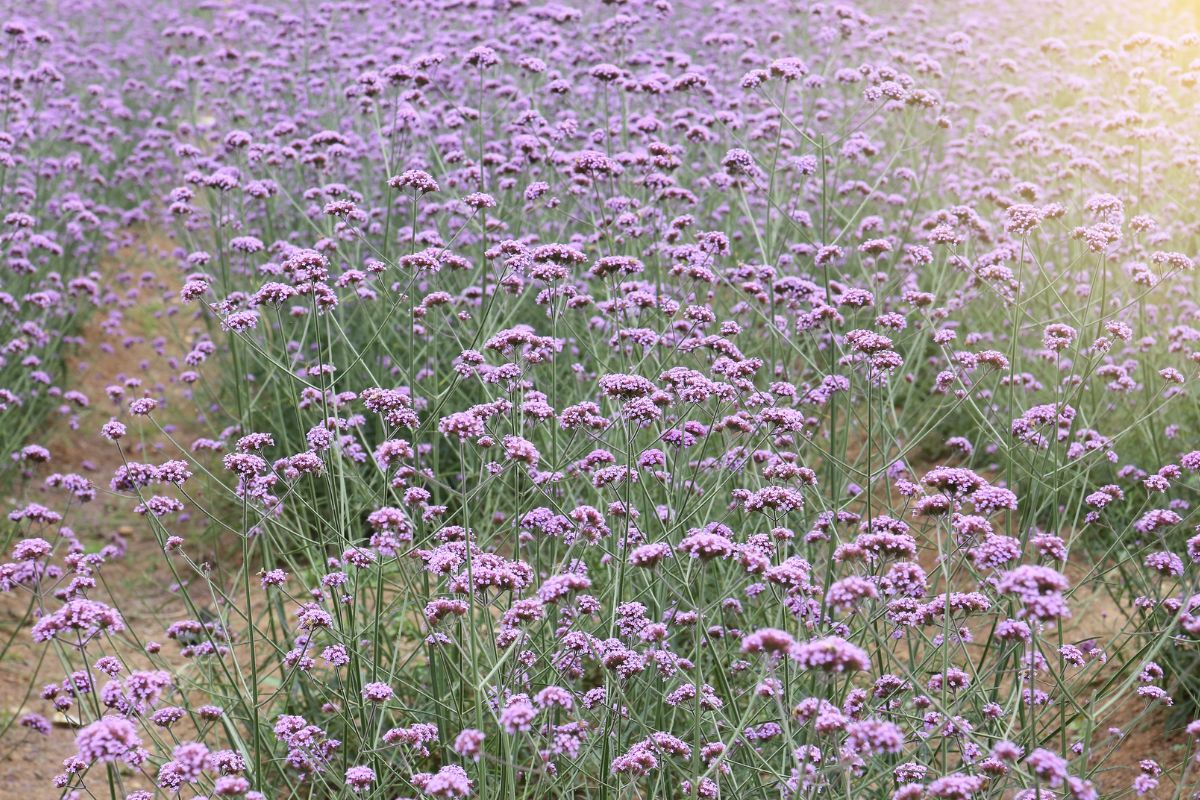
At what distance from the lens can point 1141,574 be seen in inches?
152

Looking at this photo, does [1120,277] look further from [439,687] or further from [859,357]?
[439,687]

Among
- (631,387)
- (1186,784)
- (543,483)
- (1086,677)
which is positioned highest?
(631,387)

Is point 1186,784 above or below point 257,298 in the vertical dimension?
below

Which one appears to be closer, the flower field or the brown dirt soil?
A: the flower field

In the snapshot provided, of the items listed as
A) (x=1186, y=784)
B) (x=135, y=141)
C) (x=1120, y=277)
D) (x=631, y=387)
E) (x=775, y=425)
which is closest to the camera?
(x=631, y=387)

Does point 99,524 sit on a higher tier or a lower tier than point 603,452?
lower

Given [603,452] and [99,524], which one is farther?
[99,524]

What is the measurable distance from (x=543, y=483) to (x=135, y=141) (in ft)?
30.4

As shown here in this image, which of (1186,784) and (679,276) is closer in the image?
(1186,784)

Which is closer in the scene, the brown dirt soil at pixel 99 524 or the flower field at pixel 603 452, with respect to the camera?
the flower field at pixel 603 452

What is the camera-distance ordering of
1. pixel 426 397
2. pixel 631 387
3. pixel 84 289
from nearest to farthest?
pixel 631 387
pixel 426 397
pixel 84 289

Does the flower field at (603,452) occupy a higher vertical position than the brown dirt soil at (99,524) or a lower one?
higher

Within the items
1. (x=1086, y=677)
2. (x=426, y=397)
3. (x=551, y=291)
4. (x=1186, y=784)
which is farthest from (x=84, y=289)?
(x=1186, y=784)

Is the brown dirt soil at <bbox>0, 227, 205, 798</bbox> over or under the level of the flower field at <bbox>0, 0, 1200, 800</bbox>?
under
